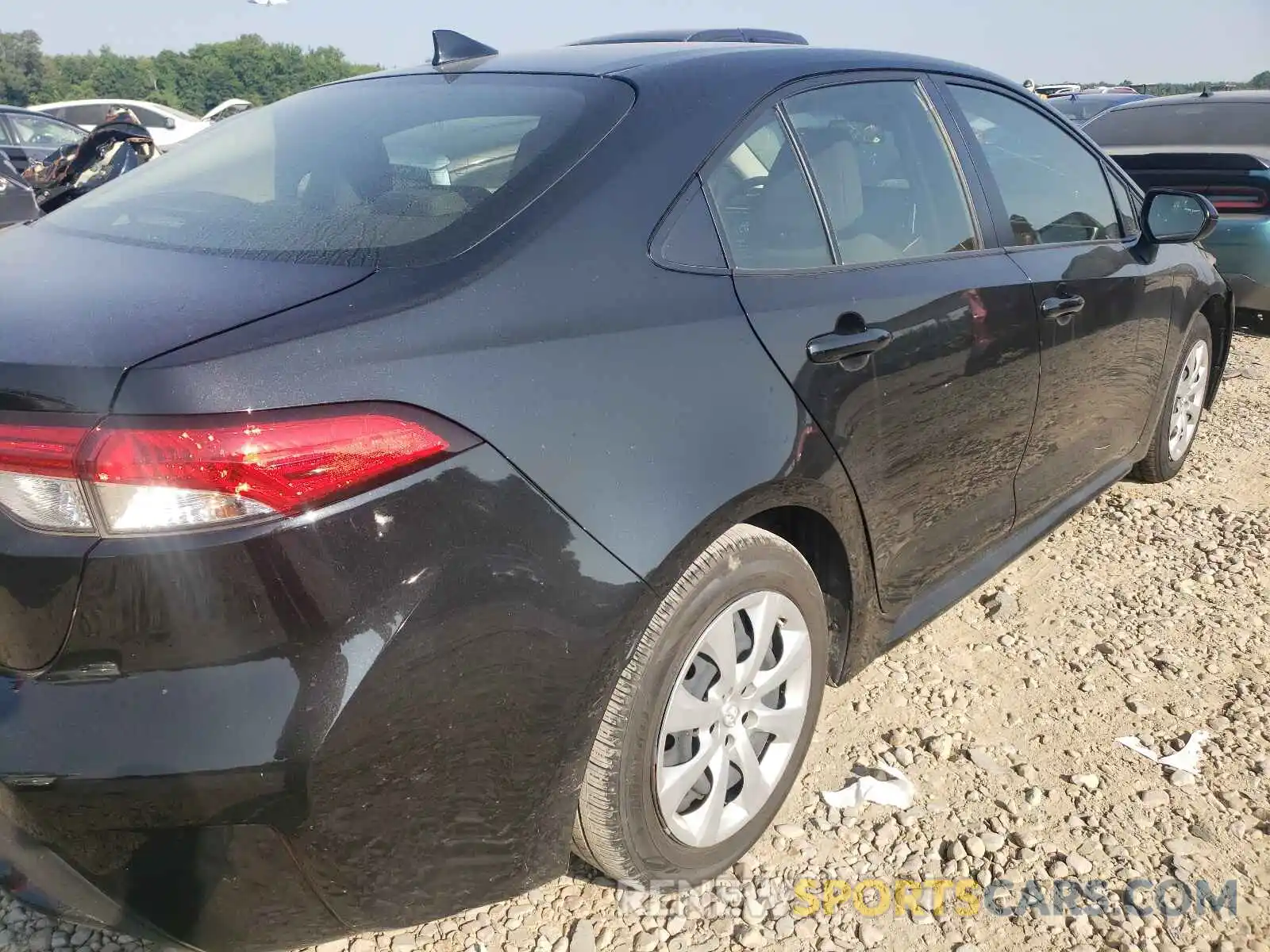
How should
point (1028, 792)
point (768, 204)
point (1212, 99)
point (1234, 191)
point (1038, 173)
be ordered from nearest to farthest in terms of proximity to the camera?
point (768, 204) → point (1028, 792) → point (1038, 173) → point (1234, 191) → point (1212, 99)

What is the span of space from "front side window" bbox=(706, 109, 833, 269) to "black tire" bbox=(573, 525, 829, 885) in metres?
0.57

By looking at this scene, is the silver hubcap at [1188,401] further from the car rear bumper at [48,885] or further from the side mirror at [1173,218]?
the car rear bumper at [48,885]

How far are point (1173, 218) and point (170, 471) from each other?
3.25 m

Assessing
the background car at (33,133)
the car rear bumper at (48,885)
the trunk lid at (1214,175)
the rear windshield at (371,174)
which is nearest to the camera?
the car rear bumper at (48,885)

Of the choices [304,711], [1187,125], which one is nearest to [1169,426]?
[304,711]

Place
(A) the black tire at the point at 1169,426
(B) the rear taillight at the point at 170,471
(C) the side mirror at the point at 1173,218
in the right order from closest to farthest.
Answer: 1. (B) the rear taillight at the point at 170,471
2. (C) the side mirror at the point at 1173,218
3. (A) the black tire at the point at 1169,426

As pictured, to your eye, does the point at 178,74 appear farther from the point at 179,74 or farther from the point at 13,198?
the point at 13,198

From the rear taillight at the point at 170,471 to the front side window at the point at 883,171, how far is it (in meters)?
1.31

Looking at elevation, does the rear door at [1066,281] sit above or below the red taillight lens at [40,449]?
below

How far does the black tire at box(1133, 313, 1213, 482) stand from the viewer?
382cm

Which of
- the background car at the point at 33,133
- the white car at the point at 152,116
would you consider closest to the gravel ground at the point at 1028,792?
the background car at the point at 33,133

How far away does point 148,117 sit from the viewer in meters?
18.3

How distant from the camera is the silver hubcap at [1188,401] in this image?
3955 millimetres

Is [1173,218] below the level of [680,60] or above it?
below
